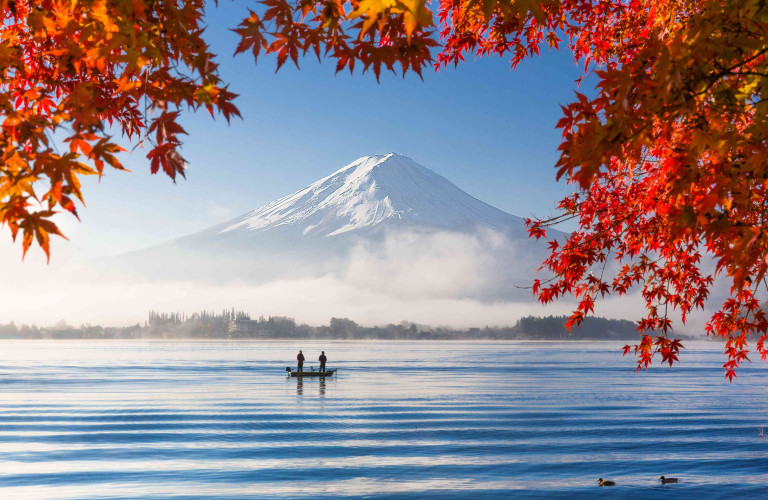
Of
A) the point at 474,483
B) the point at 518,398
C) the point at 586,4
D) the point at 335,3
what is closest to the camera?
the point at 335,3

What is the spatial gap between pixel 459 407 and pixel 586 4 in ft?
110

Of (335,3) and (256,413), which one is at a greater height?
(335,3)

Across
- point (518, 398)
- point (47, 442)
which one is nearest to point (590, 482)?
point (47, 442)

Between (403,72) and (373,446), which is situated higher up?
(403,72)

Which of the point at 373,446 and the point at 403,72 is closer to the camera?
the point at 403,72

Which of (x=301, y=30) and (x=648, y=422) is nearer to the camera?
(x=301, y=30)

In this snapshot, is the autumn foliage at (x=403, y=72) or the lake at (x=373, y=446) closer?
the autumn foliage at (x=403, y=72)

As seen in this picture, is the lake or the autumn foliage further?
the lake

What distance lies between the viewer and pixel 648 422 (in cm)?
3384

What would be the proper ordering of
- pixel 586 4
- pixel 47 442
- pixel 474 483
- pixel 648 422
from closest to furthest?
pixel 586 4
pixel 474 483
pixel 47 442
pixel 648 422

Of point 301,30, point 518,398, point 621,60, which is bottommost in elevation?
point 518,398

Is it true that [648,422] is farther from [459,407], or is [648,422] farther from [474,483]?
[474,483]

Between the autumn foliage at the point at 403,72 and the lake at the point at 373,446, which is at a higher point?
the autumn foliage at the point at 403,72

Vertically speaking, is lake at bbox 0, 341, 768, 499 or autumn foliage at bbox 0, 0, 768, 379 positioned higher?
autumn foliage at bbox 0, 0, 768, 379
